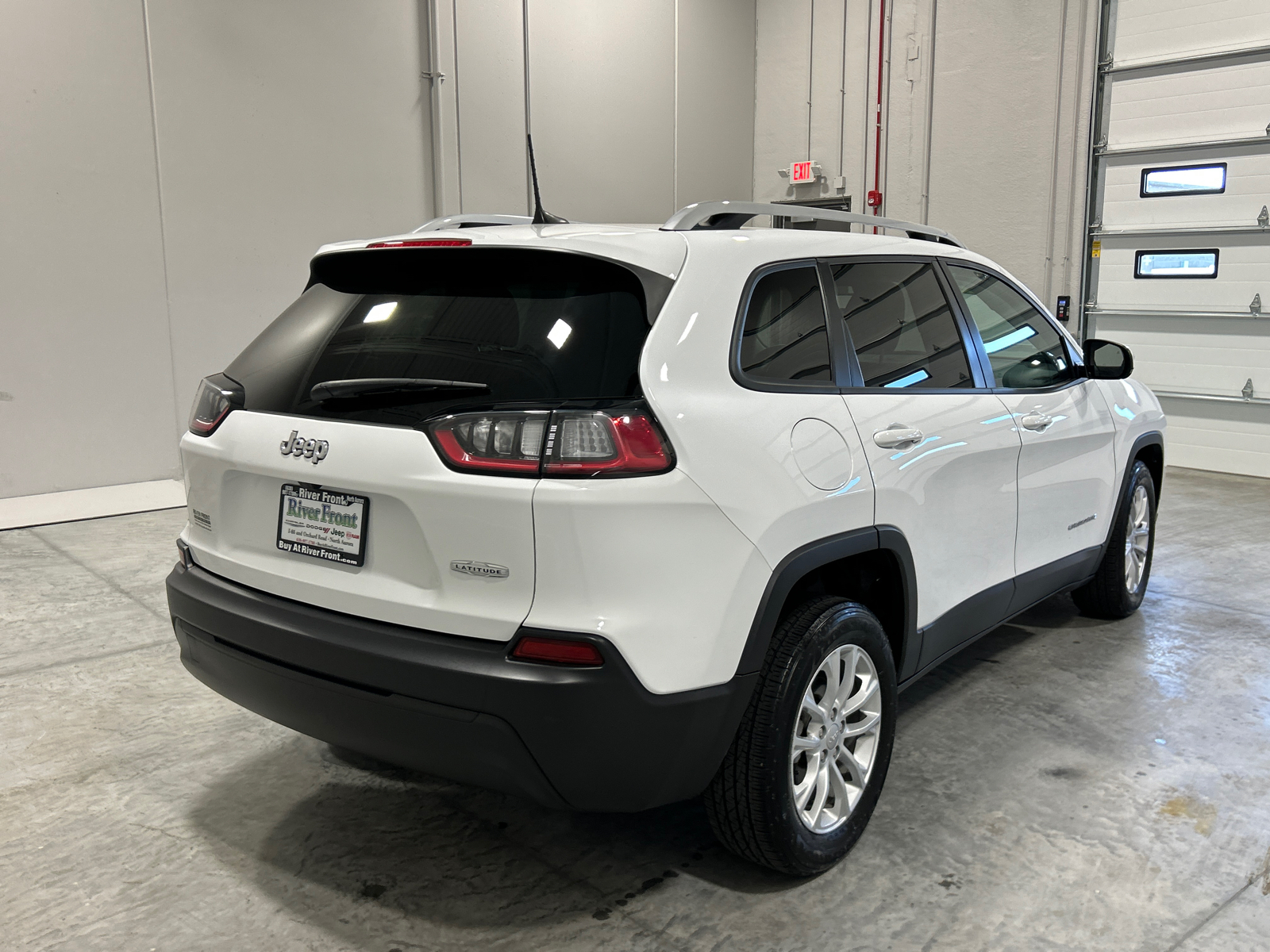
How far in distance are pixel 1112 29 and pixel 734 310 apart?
27.6 ft

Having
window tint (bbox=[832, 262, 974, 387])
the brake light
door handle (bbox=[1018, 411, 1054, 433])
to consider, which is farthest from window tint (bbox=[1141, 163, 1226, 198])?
the brake light

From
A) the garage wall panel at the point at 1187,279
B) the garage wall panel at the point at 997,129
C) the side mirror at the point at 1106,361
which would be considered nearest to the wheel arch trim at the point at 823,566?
the side mirror at the point at 1106,361

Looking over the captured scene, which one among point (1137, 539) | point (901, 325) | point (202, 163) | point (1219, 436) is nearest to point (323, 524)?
point (901, 325)

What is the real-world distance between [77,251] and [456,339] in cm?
590

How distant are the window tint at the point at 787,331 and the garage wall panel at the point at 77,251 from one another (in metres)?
6.09

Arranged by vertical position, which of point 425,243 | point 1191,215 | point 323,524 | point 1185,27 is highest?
point 1185,27

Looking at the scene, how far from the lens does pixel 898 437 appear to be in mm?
2412

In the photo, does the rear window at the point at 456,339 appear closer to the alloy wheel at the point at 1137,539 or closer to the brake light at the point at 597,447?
the brake light at the point at 597,447

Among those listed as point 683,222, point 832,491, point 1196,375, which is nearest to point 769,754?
point 832,491

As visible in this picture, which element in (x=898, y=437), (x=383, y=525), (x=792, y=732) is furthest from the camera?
(x=898, y=437)

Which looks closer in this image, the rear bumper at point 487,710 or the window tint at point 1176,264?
the rear bumper at point 487,710

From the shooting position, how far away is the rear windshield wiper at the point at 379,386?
193cm

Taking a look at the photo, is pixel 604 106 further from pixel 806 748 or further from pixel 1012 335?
pixel 806 748

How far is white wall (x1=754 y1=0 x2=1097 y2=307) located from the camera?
8.93 m
